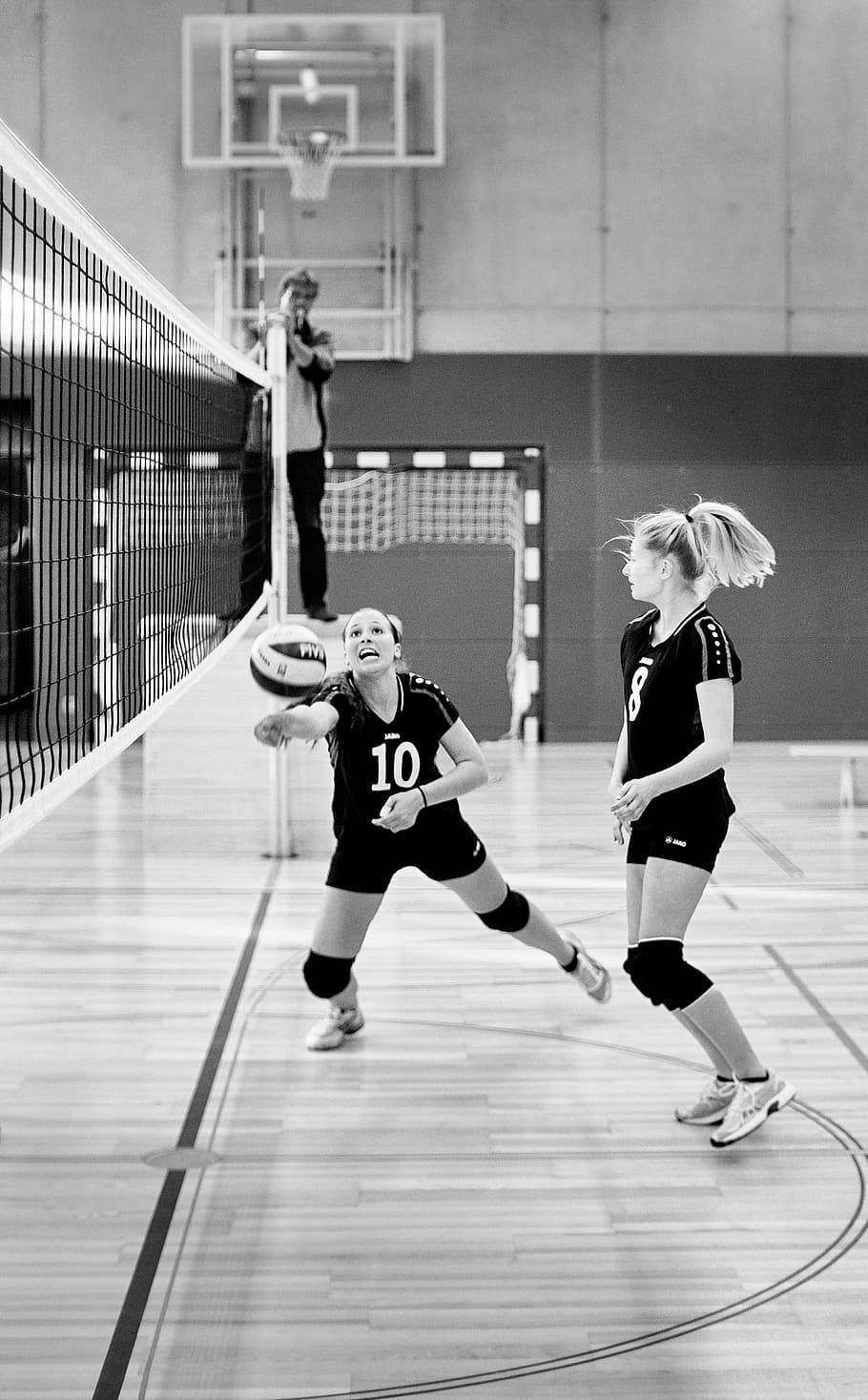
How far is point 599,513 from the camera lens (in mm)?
13234

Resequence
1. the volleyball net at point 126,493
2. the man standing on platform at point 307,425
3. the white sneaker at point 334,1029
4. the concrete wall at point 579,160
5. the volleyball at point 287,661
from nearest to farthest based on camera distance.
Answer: the volleyball net at point 126,493, the white sneaker at point 334,1029, the volleyball at point 287,661, the man standing on platform at point 307,425, the concrete wall at point 579,160

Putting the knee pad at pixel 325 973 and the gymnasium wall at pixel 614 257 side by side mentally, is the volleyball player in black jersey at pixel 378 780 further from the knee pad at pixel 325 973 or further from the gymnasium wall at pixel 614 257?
the gymnasium wall at pixel 614 257

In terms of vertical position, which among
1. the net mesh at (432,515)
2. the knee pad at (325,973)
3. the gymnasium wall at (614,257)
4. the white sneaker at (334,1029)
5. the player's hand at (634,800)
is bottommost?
the white sneaker at (334,1029)

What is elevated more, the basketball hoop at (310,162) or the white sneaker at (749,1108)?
the basketball hoop at (310,162)

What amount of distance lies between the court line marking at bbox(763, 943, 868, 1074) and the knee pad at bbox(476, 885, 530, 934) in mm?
1129

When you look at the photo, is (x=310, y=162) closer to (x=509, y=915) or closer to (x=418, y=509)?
(x=418, y=509)

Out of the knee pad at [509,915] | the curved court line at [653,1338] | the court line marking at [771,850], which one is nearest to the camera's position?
the curved court line at [653,1338]

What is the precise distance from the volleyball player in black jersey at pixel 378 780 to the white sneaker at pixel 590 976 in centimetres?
65

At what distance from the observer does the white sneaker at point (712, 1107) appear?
429 centimetres

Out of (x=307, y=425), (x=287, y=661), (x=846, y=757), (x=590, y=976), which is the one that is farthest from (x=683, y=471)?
(x=590, y=976)

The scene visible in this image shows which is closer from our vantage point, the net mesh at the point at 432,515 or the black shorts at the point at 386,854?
the black shorts at the point at 386,854

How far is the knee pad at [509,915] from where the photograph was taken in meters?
4.83

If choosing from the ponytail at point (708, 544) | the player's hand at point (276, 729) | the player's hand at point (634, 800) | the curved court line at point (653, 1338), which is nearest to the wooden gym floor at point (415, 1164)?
the curved court line at point (653, 1338)

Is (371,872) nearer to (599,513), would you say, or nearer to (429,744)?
(429,744)
